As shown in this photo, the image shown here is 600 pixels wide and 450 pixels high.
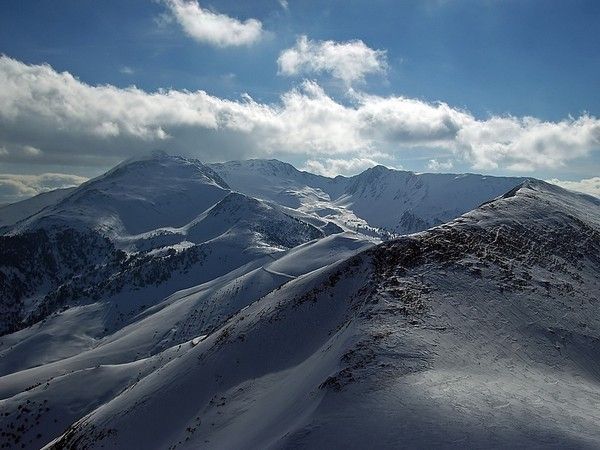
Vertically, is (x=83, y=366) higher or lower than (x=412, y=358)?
lower

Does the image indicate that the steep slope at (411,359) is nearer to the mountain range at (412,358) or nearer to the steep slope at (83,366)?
the mountain range at (412,358)

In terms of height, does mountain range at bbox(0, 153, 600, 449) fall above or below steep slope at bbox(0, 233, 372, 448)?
above

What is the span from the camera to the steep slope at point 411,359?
21953 millimetres

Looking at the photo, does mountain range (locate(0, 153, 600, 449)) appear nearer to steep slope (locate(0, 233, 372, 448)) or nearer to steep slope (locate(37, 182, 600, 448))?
steep slope (locate(37, 182, 600, 448))

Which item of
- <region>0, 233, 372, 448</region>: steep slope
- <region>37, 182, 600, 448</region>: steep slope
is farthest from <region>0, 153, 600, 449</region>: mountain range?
<region>0, 233, 372, 448</region>: steep slope

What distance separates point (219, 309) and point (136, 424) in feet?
480

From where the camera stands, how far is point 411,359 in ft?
92.0

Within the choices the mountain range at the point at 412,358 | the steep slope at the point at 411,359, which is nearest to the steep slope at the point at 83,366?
the mountain range at the point at 412,358

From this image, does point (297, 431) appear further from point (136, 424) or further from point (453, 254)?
point (453, 254)

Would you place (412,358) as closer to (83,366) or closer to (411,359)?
(411,359)

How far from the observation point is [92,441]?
129 feet

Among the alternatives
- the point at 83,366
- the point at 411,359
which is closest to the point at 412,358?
the point at 411,359

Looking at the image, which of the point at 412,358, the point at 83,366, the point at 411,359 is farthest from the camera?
the point at 83,366

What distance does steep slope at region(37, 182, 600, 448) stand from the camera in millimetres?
21953
